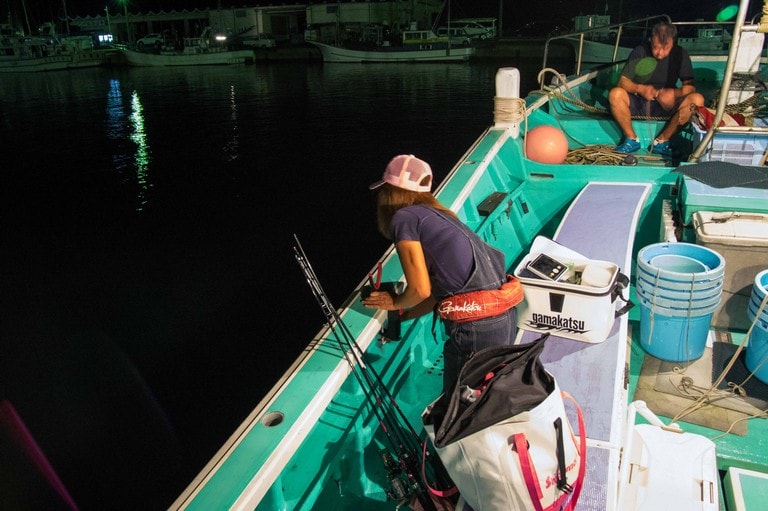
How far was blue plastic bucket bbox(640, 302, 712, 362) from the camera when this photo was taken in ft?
11.9

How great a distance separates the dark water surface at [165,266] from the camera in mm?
6285

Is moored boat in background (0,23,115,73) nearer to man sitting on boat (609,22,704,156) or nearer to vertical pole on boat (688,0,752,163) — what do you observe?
man sitting on boat (609,22,704,156)

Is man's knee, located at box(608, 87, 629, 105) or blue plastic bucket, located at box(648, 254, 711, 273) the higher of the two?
man's knee, located at box(608, 87, 629, 105)

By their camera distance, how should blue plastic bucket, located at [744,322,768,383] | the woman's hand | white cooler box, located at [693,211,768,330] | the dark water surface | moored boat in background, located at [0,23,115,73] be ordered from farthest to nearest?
moored boat in background, located at [0,23,115,73]
the dark water surface
white cooler box, located at [693,211,768,330]
blue plastic bucket, located at [744,322,768,383]
the woman's hand

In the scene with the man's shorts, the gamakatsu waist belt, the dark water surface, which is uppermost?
the man's shorts

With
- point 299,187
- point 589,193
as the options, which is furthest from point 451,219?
point 299,187

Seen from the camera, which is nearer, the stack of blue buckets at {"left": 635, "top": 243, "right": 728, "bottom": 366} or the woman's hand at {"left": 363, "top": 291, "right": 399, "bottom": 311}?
the woman's hand at {"left": 363, "top": 291, "right": 399, "bottom": 311}

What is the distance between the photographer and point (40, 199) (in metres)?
14.4

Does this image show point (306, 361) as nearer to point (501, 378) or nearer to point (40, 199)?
point (501, 378)

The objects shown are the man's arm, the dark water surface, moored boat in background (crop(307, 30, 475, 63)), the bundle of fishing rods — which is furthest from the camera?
moored boat in background (crop(307, 30, 475, 63))

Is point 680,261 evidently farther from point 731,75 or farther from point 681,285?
point 731,75

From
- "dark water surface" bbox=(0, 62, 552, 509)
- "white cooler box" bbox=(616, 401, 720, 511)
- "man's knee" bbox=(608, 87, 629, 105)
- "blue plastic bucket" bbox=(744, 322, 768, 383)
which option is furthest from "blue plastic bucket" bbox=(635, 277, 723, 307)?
"dark water surface" bbox=(0, 62, 552, 509)

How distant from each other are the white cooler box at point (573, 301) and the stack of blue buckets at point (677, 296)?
0.83 feet

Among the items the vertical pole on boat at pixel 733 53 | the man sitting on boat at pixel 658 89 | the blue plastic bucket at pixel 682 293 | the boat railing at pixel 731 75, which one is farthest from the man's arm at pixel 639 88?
the blue plastic bucket at pixel 682 293
